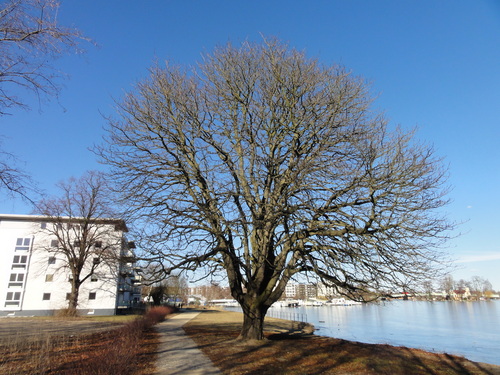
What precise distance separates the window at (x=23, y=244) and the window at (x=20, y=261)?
1010 mm

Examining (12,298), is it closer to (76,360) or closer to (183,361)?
(76,360)

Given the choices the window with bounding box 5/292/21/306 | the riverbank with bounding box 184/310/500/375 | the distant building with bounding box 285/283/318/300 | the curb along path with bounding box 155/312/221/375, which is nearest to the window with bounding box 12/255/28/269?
the window with bounding box 5/292/21/306

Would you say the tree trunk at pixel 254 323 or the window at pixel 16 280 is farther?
the window at pixel 16 280

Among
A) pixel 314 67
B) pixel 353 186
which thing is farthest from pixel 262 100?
pixel 353 186

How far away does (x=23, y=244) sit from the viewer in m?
42.2

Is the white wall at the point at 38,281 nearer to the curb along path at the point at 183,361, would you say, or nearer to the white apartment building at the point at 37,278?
the white apartment building at the point at 37,278

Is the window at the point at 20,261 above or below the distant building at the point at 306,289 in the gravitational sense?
above

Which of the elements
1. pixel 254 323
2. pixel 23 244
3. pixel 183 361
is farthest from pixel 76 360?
pixel 23 244

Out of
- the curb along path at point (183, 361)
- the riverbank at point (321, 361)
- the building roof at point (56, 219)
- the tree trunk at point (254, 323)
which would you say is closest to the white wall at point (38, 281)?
the building roof at point (56, 219)

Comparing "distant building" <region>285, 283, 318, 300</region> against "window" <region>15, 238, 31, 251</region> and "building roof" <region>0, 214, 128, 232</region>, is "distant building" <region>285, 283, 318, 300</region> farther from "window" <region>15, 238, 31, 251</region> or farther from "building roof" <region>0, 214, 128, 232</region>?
"window" <region>15, 238, 31, 251</region>

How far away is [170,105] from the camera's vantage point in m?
12.2

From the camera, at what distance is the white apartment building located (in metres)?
39.9

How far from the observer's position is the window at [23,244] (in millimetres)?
41938

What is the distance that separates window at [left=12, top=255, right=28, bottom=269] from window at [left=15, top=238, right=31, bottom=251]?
3.31ft
